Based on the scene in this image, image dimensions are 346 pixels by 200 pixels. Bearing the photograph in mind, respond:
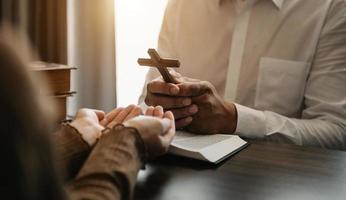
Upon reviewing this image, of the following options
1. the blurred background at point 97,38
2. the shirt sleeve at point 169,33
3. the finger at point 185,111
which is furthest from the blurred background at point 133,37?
the finger at point 185,111

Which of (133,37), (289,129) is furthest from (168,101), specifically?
(133,37)

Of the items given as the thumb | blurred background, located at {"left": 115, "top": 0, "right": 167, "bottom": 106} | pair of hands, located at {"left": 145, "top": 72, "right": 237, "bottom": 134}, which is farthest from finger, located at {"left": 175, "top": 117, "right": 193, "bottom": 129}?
blurred background, located at {"left": 115, "top": 0, "right": 167, "bottom": 106}

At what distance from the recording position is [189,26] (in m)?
1.49

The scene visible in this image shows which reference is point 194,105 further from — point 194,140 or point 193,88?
point 194,140

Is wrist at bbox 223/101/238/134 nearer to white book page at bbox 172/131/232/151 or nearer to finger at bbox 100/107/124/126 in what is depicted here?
white book page at bbox 172/131/232/151

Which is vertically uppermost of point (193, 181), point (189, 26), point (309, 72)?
point (189, 26)

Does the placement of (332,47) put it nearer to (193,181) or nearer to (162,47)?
(162,47)

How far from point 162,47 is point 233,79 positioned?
27 cm

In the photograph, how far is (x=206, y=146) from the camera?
0.82m

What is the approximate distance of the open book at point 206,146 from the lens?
766mm

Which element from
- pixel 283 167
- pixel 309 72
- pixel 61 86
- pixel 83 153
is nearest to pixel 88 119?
pixel 83 153

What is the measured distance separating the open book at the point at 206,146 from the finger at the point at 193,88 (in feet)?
0.34

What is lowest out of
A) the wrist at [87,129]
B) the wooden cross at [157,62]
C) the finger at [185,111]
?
the finger at [185,111]

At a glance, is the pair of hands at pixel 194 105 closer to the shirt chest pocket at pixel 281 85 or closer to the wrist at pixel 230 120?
the wrist at pixel 230 120
